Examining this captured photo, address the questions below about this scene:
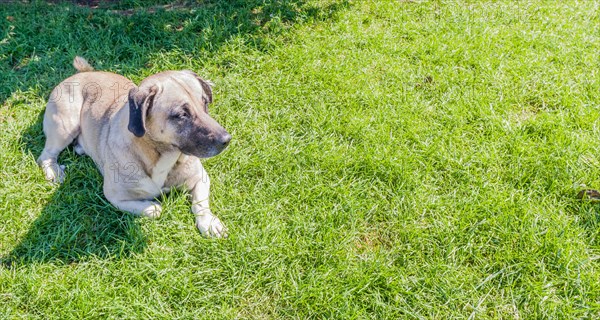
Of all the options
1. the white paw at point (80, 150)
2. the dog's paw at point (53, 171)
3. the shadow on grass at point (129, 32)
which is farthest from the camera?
the shadow on grass at point (129, 32)

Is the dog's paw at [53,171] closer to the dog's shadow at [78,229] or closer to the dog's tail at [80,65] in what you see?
the dog's shadow at [78,229]

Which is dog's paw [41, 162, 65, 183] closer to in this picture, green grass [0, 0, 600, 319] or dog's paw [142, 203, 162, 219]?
green grass [0, 0, 600, 319]

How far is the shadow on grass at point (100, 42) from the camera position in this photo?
3.51 meters

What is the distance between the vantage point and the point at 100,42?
5.30m

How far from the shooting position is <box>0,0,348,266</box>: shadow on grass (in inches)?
138

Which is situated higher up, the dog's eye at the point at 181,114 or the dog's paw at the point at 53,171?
the dog's eye at the point at 181,114

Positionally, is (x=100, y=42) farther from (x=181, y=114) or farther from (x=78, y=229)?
(x=181, y=114)

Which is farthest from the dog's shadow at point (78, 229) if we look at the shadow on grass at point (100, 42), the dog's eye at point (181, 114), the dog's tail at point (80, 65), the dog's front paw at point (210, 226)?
the dog's tail at point (80, 65)

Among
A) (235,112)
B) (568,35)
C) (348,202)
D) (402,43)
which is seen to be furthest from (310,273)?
(568,35)

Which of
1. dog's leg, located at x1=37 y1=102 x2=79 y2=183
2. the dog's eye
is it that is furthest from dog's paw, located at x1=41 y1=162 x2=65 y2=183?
the dog's eye

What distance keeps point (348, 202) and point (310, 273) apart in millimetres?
720

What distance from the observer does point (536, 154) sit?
3908 millimetres

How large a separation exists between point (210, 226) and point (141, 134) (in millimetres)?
859

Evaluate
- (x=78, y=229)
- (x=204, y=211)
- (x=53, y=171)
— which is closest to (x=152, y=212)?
(x=204, y=211)
